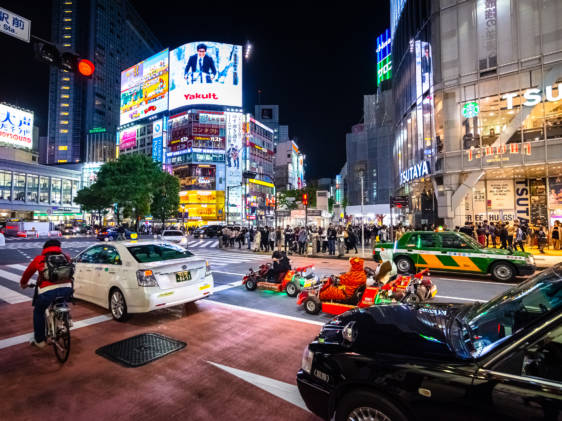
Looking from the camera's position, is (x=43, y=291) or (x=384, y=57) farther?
(x=384, y=57)

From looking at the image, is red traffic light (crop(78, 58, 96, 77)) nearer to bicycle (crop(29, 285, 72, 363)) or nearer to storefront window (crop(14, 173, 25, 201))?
bicycle (crop(29, 285, 72, 363))

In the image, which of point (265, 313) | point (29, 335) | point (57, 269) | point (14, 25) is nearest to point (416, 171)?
point (265, 313)

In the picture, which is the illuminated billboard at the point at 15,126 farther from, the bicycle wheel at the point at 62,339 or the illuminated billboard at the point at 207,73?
the bicycle wheel at the point at 62,339

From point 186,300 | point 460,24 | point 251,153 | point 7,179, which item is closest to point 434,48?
point 460,24

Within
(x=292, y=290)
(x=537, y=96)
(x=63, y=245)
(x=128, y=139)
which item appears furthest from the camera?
(x=128, y=139)

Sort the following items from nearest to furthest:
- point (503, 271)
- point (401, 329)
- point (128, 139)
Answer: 1. point (401, 329)
2. point (503, 271)
3. point (128, 139)

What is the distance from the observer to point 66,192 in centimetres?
8144

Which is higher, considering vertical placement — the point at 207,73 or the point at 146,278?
the point at 207,73

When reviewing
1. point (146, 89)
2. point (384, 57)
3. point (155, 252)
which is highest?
point (146, 89)

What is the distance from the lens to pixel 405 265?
11141 mm

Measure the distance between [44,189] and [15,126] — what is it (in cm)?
2330

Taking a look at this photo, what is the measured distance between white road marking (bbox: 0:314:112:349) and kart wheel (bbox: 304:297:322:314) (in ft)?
14.1

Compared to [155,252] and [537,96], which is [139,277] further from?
[537,96]

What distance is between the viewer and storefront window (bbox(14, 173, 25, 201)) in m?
67.6
